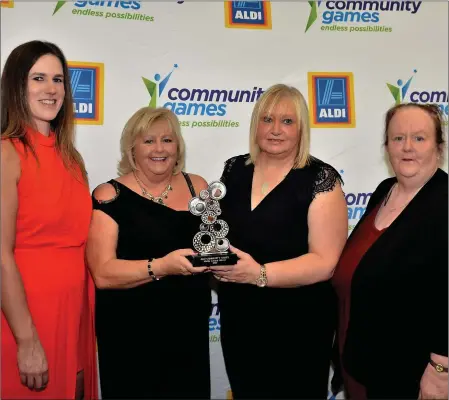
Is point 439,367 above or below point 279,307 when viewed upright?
below

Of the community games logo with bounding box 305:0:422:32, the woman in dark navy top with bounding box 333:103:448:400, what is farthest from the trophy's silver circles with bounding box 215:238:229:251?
the community games logo with bounding box 305:0:422:32

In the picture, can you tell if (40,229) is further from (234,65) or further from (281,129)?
(234,65)

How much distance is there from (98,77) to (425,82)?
184cm

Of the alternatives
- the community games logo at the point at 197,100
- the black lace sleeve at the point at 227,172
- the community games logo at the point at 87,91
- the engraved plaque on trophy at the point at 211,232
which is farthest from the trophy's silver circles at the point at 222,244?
the community games logo at the point at 87,91

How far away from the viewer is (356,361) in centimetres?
188

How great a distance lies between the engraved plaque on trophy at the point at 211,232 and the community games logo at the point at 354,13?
140 centimetres

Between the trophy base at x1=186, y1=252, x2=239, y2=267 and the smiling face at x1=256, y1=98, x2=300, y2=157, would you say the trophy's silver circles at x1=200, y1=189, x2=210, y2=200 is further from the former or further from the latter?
the smiling face at x1=256, y1=98, x2=300, y2=157

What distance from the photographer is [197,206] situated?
1.95 metres

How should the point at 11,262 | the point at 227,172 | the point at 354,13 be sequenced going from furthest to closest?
the point at 354,13
the point at 227,172
the point at 11,262

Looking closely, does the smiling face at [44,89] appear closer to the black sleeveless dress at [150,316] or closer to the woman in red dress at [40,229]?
the woman in red dress at [40,229]

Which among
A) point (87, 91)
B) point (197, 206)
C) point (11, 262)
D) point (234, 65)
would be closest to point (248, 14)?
point (234, 65)

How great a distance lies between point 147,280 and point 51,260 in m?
0.37

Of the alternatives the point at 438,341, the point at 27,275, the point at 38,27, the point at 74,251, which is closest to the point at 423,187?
the point at 438,341

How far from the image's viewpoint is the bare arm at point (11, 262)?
1.68 m
